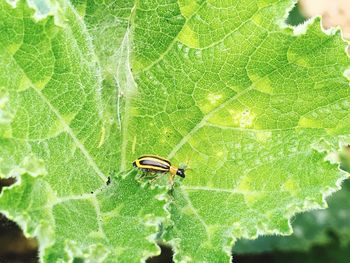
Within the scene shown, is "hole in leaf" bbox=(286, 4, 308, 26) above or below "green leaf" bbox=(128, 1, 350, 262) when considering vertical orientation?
above

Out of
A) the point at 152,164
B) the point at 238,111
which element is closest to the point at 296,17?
the point at 238,111

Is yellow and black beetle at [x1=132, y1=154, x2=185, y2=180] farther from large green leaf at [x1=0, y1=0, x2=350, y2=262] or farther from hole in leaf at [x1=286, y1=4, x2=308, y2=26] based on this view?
hole in leaf at [x1=286, y1=4, x2=308, y2=26]

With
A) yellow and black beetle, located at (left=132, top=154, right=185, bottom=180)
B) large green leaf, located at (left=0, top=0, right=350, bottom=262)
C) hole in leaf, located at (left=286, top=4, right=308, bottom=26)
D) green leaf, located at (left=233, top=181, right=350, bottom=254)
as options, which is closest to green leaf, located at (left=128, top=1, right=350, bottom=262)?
large green leaf, located at (left=0, top=0, right=350, bottom=262)

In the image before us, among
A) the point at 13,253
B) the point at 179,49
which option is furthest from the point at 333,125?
the point at 13,253

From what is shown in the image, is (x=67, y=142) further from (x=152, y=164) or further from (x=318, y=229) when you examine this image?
(x=318, y=229)

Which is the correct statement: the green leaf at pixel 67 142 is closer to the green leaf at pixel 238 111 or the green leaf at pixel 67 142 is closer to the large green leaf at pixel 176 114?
the large green leaf at pixel 176 114

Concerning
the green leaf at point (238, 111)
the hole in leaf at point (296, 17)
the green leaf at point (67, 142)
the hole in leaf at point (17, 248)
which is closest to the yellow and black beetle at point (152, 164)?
the green leaf at point (67, 142)

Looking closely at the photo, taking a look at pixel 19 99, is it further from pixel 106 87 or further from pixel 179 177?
pixel 179 177
